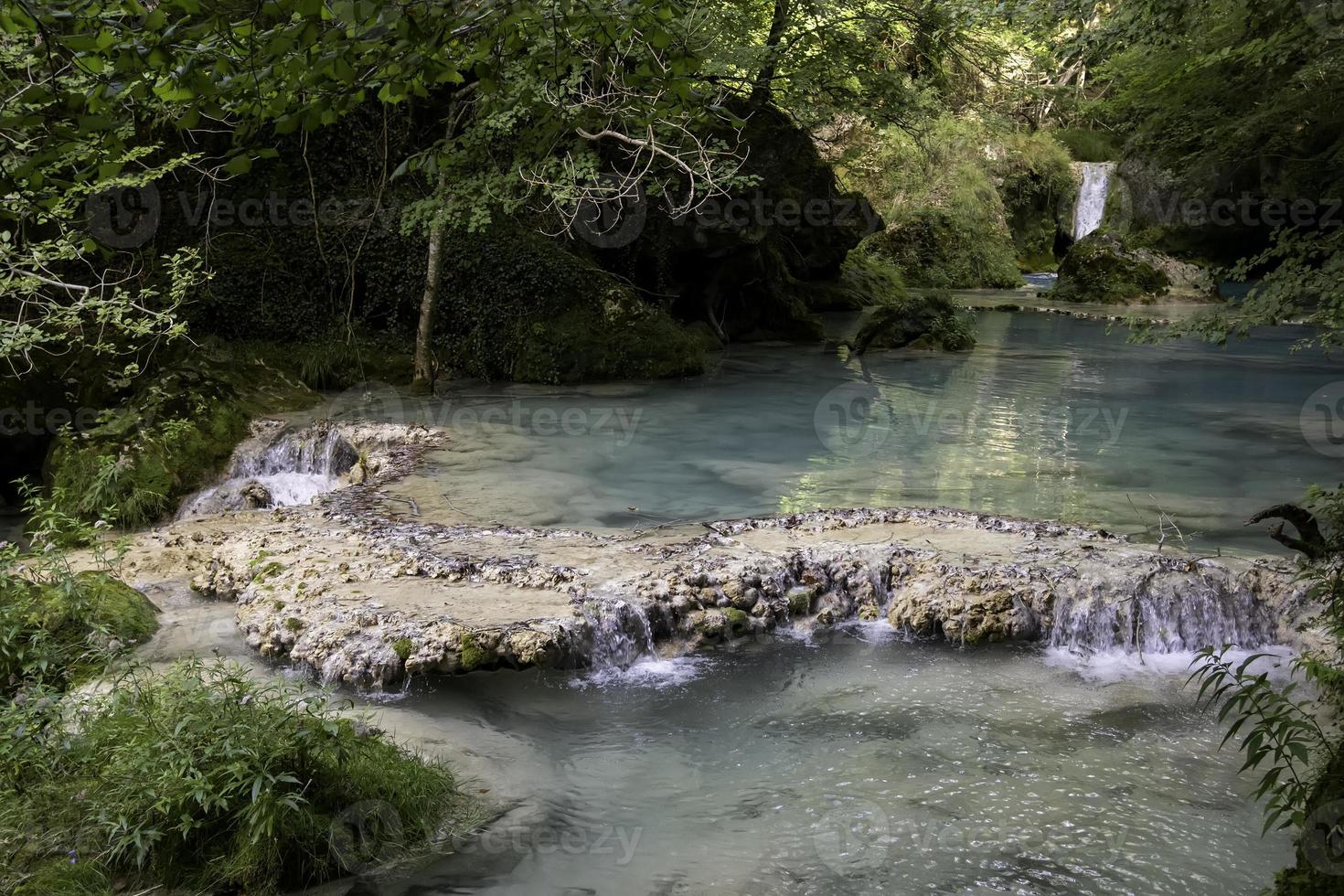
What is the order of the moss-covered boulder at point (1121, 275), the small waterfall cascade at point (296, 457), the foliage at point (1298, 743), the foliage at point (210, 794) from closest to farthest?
the foliage at point (1298, 743), the foliage at point (210, 794), the small waterfall cascade at point (296, 457), the moss-covered boulder at point (1121, 275)

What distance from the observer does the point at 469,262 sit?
15016 millimetres

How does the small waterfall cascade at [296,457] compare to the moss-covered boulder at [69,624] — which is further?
the small waterfall cascade at [296,457]

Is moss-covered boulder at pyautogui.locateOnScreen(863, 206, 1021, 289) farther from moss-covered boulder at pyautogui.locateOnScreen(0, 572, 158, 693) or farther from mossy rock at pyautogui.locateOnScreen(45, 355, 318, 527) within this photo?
moss-covered boulder at pyautogui.locateOnScreen(0, 572, 158, 693)

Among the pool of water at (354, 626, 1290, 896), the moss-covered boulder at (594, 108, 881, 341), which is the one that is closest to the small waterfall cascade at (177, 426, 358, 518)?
the pool of water at (354, 626, 1290, 896)

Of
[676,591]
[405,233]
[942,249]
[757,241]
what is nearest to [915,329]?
[757,241]

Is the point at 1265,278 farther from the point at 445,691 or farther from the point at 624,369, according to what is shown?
the point at 624,369

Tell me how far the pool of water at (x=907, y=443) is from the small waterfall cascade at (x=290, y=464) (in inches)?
43.4

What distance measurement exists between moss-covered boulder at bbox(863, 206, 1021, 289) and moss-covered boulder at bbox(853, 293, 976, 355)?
12375mm

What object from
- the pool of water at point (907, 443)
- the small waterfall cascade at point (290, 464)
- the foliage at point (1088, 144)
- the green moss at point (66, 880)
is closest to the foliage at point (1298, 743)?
the pool of water at point (907, 443)

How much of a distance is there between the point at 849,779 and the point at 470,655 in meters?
2.22

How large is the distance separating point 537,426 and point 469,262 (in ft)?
13.8

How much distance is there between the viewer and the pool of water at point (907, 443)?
348 inches

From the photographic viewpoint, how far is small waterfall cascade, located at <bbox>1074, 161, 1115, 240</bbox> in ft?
109

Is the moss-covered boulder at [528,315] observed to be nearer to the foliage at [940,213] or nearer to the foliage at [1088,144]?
the foliage at [940,213]
